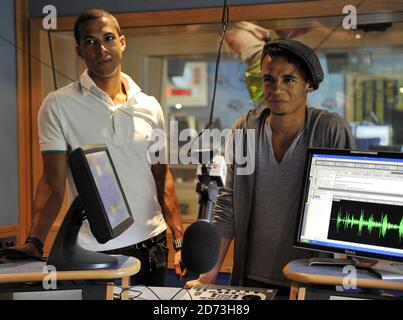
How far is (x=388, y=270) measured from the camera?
54.7 inches

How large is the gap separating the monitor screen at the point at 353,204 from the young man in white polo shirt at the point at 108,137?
58 centimetres

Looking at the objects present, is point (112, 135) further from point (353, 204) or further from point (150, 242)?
point (353, 204)

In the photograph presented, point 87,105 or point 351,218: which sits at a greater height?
point 87,105

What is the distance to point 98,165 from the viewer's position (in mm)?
1327

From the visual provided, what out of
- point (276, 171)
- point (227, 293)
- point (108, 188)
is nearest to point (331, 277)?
point (227, 293)

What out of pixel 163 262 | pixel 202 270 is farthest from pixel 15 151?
pixel 202 270

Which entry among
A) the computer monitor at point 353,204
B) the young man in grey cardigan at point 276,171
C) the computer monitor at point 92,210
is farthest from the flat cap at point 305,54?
the computer monitor at point 92,210

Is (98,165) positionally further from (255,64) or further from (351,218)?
(255,64)

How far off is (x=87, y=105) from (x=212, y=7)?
4.87ft

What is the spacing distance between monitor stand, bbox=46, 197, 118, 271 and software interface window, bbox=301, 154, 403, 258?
583mm

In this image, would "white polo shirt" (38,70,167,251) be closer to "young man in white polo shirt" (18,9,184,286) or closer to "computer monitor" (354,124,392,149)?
"young man in white polo shirt" (18,9,184,286)

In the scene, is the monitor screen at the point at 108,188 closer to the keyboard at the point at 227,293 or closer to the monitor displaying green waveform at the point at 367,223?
the keyboard at the point at 227,293

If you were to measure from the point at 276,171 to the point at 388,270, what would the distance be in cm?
46

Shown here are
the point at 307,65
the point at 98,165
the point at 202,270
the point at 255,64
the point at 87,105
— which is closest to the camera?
the point at 202,270
